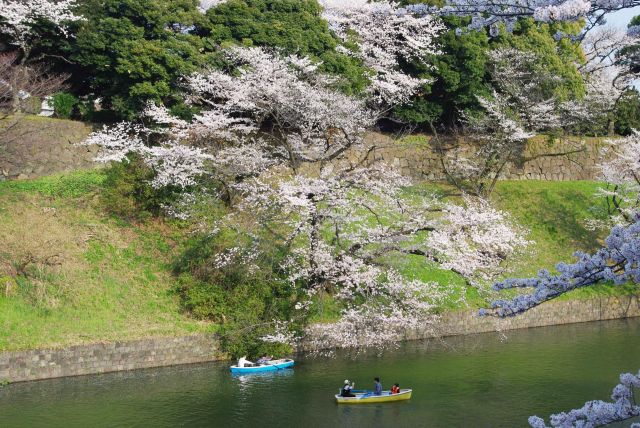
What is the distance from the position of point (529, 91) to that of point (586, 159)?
23.2ft

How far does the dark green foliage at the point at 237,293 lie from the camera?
62.4 feet

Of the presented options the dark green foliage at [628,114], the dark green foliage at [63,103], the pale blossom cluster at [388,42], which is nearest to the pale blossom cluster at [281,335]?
the pale blossom cluster at [388,42]

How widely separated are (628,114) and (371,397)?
28.3 meters

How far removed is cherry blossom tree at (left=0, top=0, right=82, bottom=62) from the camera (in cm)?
2438

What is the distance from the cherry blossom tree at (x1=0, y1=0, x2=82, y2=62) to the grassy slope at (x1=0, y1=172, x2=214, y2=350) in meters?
5.82

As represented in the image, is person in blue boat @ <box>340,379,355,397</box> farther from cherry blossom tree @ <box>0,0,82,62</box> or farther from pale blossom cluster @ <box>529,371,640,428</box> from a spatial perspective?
cherry blossom tree @ <box>0,0,82,62</box>

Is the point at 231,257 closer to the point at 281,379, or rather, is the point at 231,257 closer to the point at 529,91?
the point at 281,379

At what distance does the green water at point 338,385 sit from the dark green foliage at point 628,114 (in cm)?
1930

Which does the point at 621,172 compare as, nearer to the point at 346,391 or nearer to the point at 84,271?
the point at 346,391

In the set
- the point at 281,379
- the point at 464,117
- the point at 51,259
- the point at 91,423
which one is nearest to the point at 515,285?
the point at 91,423

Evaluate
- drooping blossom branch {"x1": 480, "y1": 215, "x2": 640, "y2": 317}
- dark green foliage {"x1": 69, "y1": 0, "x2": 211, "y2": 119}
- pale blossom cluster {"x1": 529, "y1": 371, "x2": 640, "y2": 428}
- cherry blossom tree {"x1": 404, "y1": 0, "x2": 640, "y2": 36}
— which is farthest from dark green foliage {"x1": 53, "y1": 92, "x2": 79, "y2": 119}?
pale blossom cluster {"x1": 529, "y1": 371, "x2": 640, "y2": 428}

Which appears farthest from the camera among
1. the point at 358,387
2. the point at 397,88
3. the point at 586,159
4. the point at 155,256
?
the point at 586,159

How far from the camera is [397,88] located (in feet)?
95.0

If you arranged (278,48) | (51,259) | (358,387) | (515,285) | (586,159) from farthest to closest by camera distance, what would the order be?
1. (586,159)
2. (278,48)
3. (51,259)
4. (358,387)
5. (515,285)
